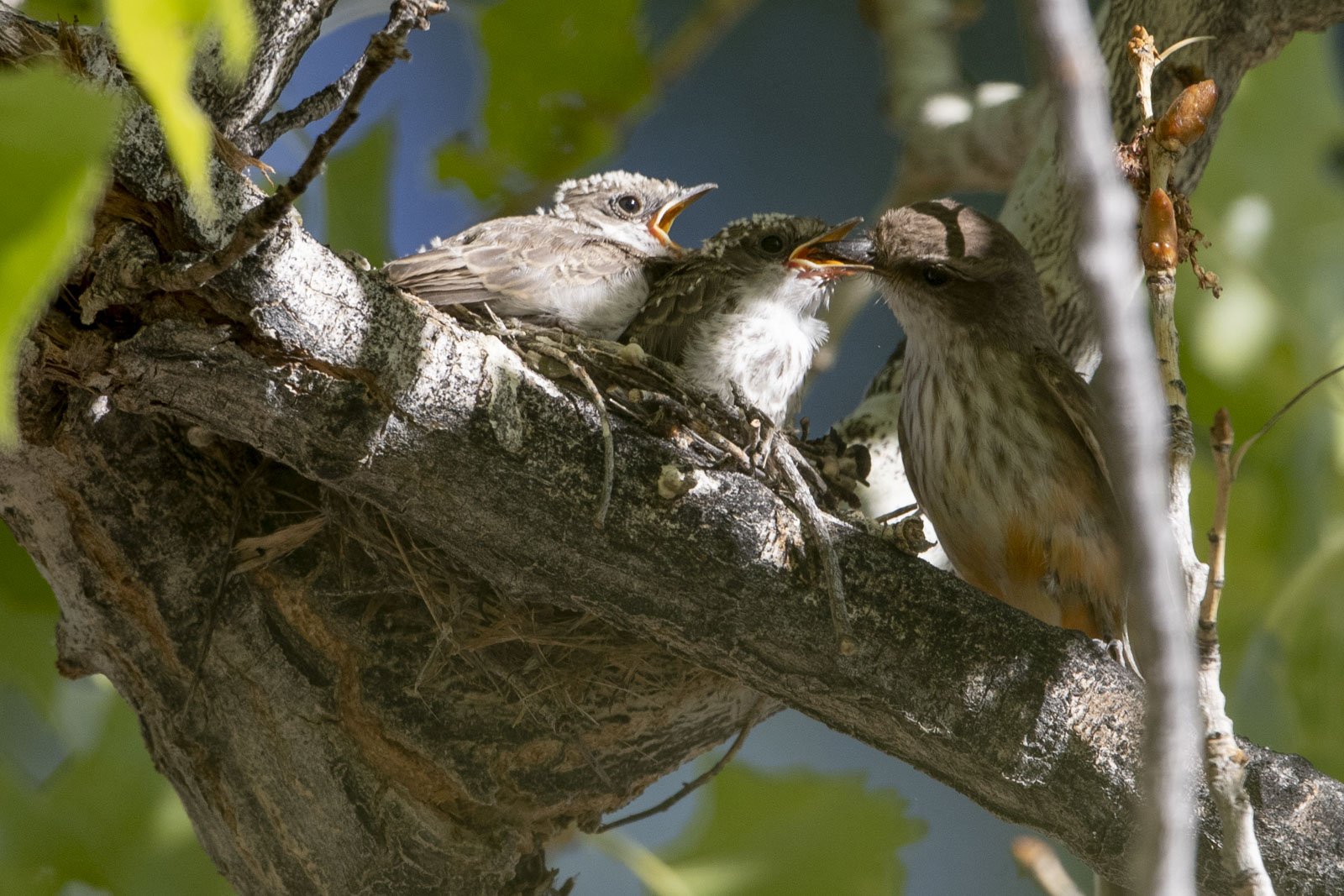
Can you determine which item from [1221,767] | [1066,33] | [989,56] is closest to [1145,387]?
[1066,33]

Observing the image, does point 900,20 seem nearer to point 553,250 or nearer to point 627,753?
A: point 553,250

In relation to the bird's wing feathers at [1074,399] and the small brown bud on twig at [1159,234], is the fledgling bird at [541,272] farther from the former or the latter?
the small brown bud on twig at [1159,234]

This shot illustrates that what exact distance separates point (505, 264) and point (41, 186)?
1.94 metres

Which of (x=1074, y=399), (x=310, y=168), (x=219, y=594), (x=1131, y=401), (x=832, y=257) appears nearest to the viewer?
(x=1131, y=401)

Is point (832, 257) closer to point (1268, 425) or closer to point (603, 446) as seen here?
point (603, 446)

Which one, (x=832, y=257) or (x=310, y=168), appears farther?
(x=832, y=257)

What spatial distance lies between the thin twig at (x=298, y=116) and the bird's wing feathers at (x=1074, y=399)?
4.12ft

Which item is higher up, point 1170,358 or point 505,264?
point 505,264


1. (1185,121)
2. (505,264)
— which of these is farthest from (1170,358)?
(505,264)

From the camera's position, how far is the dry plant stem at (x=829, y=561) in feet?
5.58

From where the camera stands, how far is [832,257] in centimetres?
259

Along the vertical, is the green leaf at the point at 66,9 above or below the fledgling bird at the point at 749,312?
below

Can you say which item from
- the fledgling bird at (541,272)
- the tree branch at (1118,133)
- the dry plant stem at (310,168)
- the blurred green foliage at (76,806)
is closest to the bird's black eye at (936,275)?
the tree branch at (1118,133)

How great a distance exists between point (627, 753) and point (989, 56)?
3.02m
